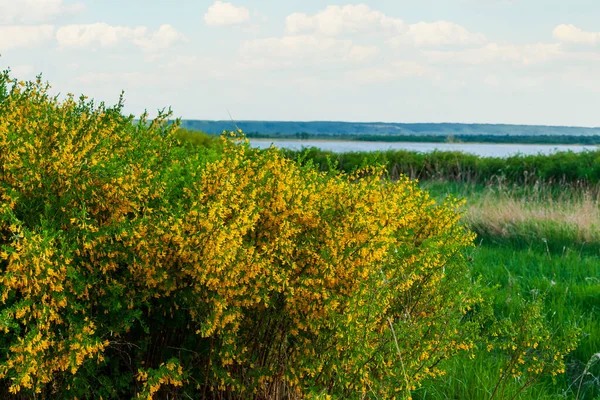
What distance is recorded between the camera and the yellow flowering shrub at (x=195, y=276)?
2832 millimetres

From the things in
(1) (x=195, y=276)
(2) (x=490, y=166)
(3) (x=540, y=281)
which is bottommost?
(3) (x=540, y=281)

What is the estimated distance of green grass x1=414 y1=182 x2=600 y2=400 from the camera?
4.63 metres

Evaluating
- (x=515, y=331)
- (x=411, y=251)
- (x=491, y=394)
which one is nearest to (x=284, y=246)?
(x=411, y=251)

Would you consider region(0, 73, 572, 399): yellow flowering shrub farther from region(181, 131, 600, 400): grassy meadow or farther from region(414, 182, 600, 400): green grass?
region(414, 182, 600, 400): green grass

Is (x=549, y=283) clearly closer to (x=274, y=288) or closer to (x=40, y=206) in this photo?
(x=274, y=288)

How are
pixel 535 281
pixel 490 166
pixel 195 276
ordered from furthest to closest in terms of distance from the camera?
pixel 490 166 → pixel 535 281 → pixel 195 276

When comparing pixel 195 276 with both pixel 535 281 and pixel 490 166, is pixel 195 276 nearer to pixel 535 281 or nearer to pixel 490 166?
pixel 535 281

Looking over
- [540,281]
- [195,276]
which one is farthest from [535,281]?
[195,276]

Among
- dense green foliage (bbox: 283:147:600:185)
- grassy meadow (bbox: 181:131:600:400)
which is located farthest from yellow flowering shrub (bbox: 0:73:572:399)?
dense green foliage (bbox: 283:147:600:185)

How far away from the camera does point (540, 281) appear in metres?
7.18

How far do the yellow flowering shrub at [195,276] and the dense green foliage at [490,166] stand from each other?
12.5 m

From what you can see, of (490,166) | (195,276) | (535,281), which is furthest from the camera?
(490,166)

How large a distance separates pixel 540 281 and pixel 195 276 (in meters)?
5.47

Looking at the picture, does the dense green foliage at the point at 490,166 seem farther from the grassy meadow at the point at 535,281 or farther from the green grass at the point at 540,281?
the green grass at the point at 540,281
